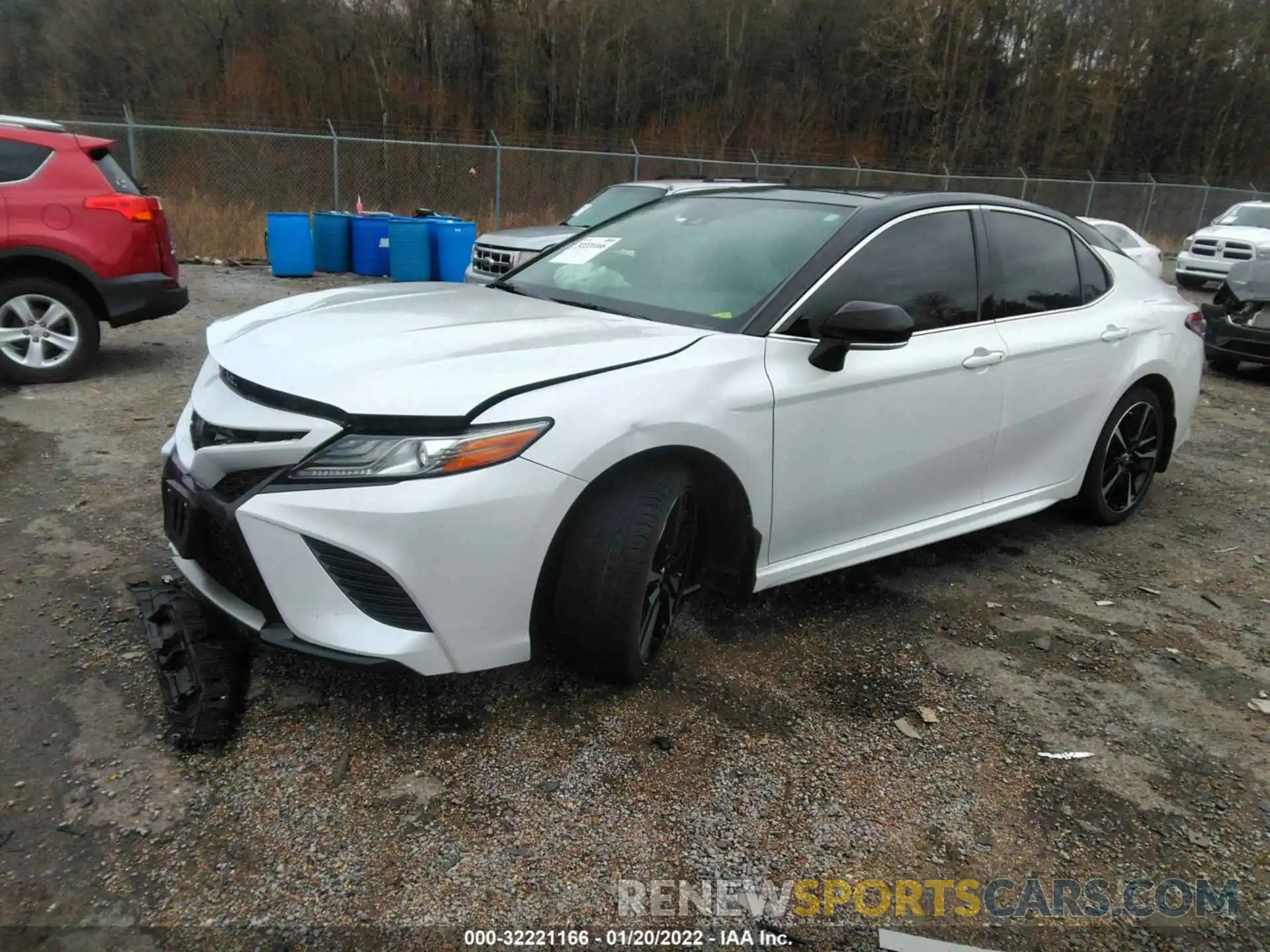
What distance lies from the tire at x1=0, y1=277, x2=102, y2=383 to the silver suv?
12.1 ft

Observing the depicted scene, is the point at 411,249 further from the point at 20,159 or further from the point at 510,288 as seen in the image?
the point at 510,288

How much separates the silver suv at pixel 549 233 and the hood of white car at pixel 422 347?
19.0 ft

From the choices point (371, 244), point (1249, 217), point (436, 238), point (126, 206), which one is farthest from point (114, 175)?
point (1249, 217)

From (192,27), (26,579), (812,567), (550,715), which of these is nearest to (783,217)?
(812,567)

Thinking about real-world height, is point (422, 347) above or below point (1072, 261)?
below

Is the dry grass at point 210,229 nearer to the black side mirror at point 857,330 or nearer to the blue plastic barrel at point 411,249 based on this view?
the blue plastic barrel at point 411,249

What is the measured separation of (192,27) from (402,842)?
86.3ft

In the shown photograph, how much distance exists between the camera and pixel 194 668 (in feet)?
9.25

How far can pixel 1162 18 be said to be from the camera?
1202 inches

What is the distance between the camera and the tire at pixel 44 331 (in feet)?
20.3

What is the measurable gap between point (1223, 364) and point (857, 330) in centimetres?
904

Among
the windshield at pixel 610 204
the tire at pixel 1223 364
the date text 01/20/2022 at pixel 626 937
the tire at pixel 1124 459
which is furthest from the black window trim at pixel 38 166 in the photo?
the tire at pixel 1223 364

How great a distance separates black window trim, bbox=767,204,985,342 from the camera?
3123 mm

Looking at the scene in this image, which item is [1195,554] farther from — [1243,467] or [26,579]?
[26,579]
